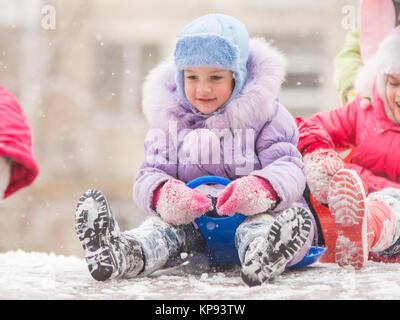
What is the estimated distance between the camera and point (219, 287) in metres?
1.06

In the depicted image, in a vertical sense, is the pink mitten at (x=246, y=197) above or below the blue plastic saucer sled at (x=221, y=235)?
above

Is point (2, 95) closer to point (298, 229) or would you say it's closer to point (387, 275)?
point (298, 229)

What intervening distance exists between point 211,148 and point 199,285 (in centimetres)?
30

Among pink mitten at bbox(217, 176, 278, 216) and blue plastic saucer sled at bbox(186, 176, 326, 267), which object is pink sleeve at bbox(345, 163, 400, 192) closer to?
blue plastic saucer sled at bbox(186, 176, 326, 267)

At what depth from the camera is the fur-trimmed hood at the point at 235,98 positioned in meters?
1.28

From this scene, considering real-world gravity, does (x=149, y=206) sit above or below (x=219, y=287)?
above

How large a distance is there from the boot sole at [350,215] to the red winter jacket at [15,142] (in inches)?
21.9

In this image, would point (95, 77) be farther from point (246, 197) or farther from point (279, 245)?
point (279, 245)

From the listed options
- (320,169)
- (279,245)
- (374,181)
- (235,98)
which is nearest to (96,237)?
(279,245)

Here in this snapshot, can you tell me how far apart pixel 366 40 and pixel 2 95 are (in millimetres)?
A: 963

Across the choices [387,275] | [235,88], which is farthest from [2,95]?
[387,275]

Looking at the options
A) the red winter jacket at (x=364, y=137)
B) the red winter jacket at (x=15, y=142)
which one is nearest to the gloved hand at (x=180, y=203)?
the red winter jacket at (x=15, y=142)

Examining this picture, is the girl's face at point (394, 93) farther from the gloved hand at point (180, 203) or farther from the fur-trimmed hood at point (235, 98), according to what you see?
the gloved hand at point (180, 203)

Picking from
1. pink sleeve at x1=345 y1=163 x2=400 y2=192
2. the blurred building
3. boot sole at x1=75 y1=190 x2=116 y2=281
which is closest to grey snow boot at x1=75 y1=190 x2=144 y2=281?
boot sole at x1=75 y1=190 x2=116 y2=281
